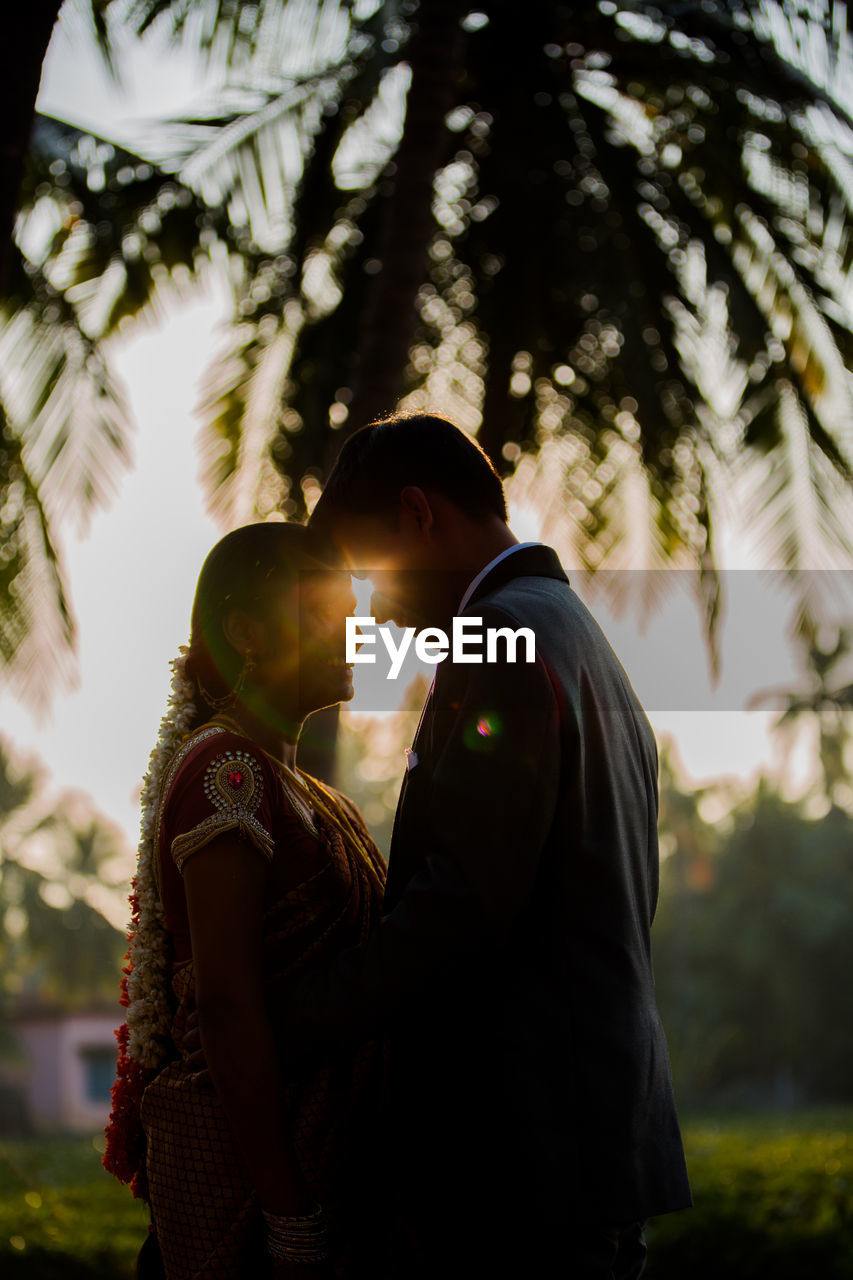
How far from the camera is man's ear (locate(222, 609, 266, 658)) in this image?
7.58ft

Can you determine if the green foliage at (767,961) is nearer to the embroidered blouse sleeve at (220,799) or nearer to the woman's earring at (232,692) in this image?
the woman's earring at (232,692)

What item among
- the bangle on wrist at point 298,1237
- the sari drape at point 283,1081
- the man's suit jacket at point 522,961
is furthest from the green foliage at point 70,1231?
the man's suit jacket at point 522,961

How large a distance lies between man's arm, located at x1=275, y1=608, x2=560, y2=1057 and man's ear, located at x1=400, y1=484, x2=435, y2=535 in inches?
15.2

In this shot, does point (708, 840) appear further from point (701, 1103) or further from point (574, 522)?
point (574, 522)

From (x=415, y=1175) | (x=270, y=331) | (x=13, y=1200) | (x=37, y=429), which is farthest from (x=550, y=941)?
(x=13, y=1200)

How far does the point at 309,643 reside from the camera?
2.35 m

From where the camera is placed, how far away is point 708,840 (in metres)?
48.9

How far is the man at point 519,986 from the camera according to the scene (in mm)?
1791

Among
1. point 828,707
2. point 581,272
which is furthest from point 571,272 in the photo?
point 828,707

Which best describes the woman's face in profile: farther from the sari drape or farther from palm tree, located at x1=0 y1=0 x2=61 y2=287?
palm tree, located at x1=0 y1=0 x2=61 y2=287

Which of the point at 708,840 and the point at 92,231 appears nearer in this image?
the point at 92,231

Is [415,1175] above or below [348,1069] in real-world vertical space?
below

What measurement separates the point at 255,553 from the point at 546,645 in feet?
2.21

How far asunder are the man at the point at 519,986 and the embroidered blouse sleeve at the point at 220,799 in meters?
0.23
